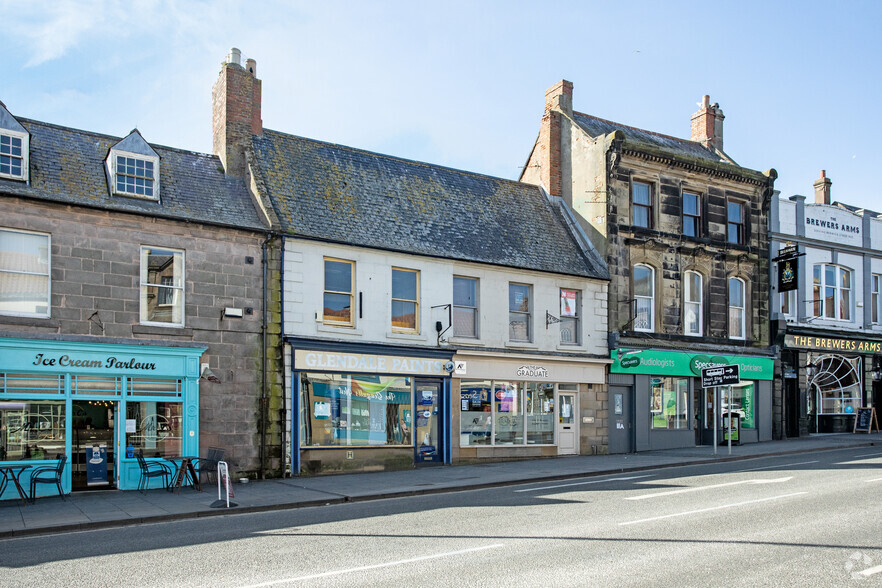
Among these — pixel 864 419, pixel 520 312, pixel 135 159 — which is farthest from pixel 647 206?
pixel 135 159

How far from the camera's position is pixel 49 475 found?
54.2 feet

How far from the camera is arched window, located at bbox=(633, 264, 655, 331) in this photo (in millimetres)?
26797

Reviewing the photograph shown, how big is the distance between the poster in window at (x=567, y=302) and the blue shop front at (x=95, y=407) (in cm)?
1173

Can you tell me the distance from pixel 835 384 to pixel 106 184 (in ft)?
90.8

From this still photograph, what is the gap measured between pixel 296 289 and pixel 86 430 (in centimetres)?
587

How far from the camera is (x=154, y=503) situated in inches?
599

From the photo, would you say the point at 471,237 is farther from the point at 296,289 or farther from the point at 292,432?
the point at 292,432

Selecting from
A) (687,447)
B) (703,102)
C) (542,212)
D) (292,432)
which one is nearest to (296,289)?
(292,432)

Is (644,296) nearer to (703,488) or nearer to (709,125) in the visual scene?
(709,125)

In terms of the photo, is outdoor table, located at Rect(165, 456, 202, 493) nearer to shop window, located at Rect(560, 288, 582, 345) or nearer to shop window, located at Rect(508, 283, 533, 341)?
shop window, located at Rect(508, 283, 533, 341)

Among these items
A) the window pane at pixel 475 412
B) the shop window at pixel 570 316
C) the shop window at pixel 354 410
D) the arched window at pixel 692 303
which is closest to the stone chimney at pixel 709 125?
the arched window at pixel 692 303

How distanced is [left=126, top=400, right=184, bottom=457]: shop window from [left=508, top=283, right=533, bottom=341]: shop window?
10.3 m

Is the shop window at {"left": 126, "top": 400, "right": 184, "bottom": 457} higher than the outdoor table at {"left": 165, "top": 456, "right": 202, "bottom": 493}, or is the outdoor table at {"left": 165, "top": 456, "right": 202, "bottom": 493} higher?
the shop window at {"left": 126, "top": 400, "right": 184, "bottom": 457}

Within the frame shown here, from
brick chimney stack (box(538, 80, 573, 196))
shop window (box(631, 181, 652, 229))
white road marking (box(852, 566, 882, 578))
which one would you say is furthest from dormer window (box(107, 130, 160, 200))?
white road marking (box(852, 566, 882, 578))
